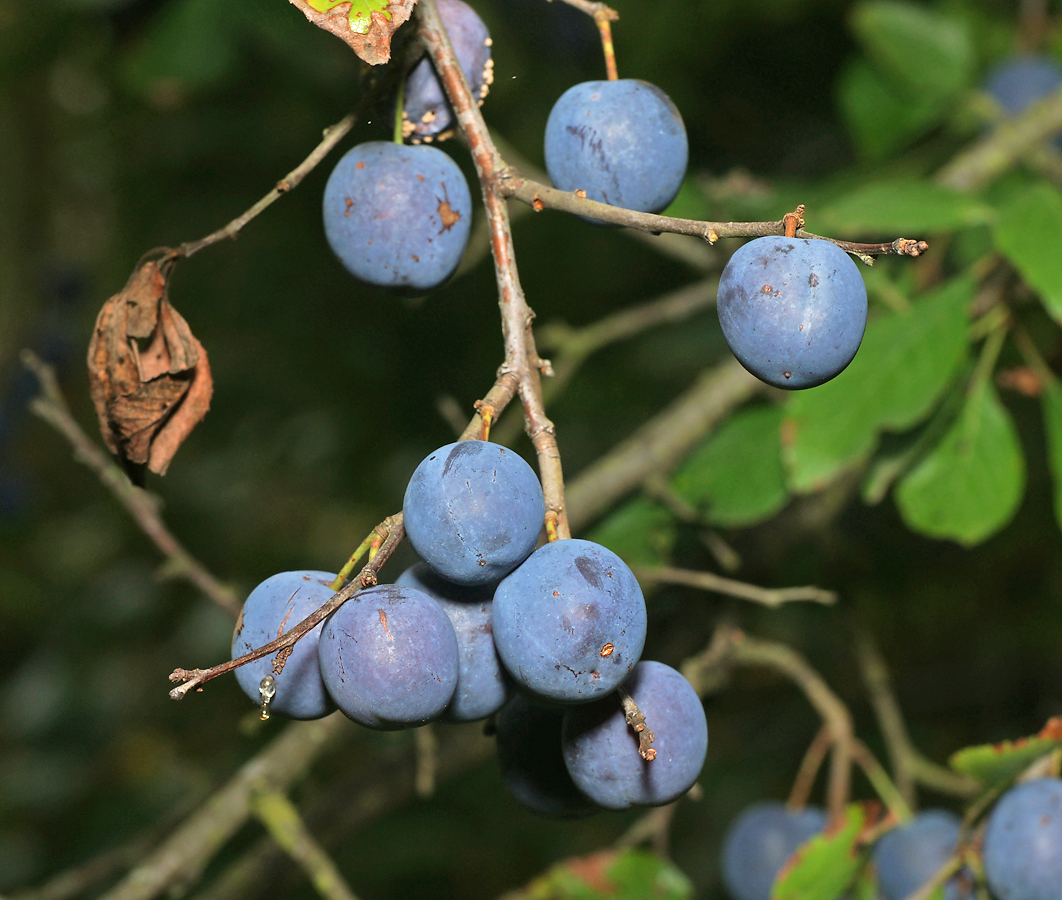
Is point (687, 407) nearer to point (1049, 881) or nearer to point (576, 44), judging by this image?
point (1049, 881)

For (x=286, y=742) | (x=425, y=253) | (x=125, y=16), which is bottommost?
(x=286, y=742)

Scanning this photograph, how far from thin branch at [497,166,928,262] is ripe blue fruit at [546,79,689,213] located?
A: 12 cm

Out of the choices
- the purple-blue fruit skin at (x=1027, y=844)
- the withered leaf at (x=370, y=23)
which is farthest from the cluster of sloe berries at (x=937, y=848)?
the withered leaf at (x=370, y=23)

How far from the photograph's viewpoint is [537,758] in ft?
2.71

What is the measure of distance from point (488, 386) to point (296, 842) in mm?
1229

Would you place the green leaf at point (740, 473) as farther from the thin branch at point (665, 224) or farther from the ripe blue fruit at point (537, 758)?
the thin branch at point (665, 224)

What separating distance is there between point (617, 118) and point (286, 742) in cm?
106

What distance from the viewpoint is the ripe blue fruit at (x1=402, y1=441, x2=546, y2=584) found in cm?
66

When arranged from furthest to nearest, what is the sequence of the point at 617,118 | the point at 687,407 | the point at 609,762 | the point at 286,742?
the point at 687,407 < the point at 286,742 < the point at 617,118 < the point at 609,762

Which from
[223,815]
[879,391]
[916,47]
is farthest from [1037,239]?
[223,815]

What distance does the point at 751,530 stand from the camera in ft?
6.60

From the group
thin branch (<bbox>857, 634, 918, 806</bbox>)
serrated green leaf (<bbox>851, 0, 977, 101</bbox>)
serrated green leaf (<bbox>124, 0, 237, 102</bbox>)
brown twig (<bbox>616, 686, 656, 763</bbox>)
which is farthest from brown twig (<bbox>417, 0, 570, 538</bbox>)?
serrated green leaf (<bbox>851, 0, 977, 101</bbox>)

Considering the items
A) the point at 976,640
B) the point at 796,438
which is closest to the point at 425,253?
the point at 796,438

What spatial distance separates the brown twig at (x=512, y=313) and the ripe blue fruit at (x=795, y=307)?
0.47ft
